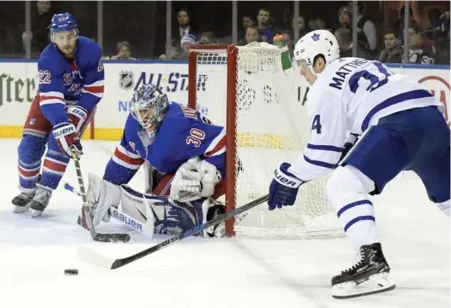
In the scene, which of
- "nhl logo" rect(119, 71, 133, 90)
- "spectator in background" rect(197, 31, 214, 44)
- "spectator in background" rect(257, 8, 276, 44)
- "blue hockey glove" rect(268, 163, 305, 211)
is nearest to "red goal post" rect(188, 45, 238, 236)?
"blue hockey glove" rect(268, 163, 305, 211)

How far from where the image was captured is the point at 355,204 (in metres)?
2.93

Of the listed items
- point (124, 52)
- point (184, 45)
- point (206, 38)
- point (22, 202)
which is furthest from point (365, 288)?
point (206, 38)

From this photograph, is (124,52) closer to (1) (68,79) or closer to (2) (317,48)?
(1) (68,79)

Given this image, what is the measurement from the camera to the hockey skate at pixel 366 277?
116 inches

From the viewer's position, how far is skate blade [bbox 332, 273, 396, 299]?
2.96 meters

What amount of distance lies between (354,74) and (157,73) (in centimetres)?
485

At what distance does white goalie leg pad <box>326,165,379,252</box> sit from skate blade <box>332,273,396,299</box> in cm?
11

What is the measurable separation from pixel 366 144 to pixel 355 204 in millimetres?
183

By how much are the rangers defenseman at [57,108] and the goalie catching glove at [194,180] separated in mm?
560

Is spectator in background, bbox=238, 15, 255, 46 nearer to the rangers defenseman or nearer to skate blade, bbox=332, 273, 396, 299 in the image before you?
the rangers defenseman

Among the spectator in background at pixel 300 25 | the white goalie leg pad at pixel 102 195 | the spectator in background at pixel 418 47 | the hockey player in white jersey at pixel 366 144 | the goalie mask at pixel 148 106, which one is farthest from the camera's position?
the spectator in background at pixel 300 25

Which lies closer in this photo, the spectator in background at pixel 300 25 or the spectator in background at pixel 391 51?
the spectator in background at pixel 391 51

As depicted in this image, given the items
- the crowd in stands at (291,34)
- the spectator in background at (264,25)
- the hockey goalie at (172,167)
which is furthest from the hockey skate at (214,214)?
the spectator in background at (264,25)

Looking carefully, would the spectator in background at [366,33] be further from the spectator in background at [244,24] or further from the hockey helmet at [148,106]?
the hockey helmet at [148,106]
